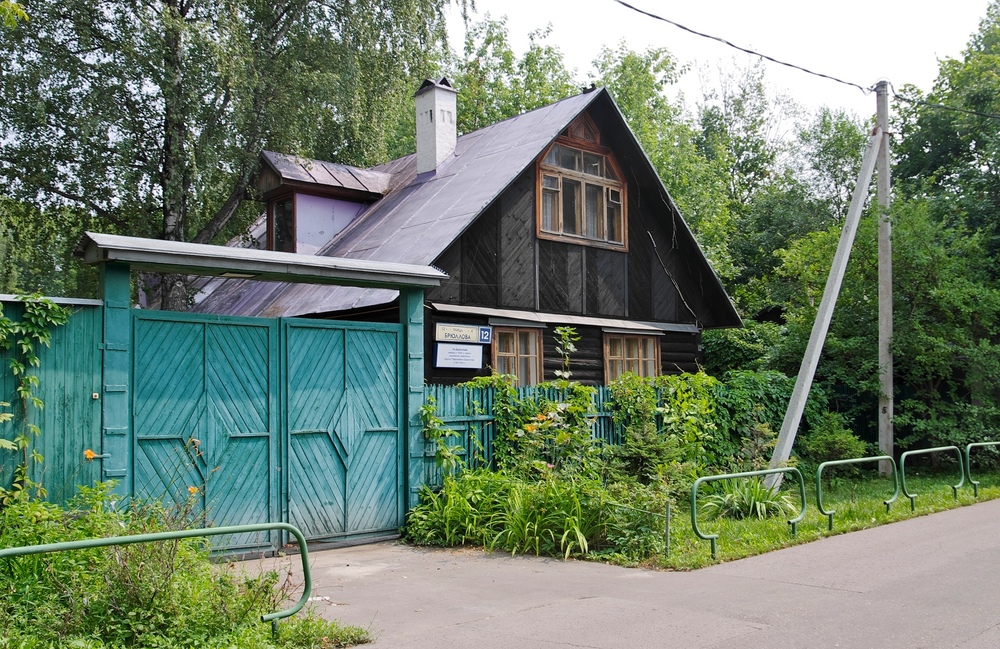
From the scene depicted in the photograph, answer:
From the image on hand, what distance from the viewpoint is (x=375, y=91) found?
2102 cm

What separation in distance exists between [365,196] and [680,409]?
925 centimetres

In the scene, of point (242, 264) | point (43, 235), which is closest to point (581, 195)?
point (242, 264)

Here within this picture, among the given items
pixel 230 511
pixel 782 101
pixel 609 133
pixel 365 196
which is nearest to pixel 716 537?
pixel 230 511

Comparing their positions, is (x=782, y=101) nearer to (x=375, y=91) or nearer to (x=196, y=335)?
(x=375, y=91)

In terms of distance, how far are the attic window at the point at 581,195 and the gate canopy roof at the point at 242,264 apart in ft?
18.7

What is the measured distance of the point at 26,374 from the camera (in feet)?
26.1

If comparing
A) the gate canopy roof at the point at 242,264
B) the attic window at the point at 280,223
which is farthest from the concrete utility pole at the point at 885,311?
the attic window at the point at 280,223

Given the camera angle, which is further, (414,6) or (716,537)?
(414,6)

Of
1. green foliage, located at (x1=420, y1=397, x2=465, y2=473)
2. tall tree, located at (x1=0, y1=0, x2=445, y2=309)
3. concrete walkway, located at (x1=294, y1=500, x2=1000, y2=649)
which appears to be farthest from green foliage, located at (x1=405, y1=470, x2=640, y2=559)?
tall tree, located at (x1=0, y1=0, x2=445, y2=309)

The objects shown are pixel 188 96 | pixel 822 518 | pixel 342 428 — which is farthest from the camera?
pixel 188 96

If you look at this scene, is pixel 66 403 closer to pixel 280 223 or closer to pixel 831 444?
pixel 280 223

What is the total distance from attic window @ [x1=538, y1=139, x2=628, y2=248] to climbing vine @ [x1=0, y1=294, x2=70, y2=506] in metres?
9.61

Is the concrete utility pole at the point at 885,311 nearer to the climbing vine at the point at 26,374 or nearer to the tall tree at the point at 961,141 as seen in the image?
the tall tree at the point at 961,141

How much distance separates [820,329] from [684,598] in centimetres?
749
